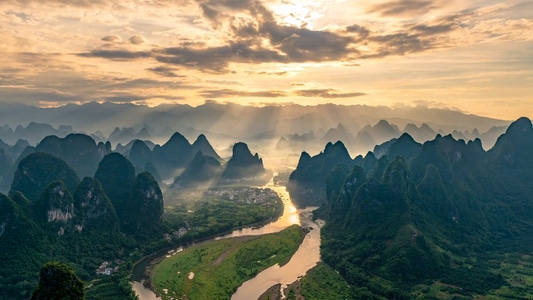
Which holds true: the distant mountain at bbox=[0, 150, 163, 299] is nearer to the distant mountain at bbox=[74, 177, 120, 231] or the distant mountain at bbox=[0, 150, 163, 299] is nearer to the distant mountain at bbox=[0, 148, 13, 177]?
the distant mountain at bbox=[74, 177, 120, 231]

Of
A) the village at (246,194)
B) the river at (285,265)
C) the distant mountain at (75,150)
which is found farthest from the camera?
the distant mountain at (75,150)

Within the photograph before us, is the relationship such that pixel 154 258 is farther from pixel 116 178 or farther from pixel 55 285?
pixel 55 285

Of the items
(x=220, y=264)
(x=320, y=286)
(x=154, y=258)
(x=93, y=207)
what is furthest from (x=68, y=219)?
(x=320, y=286)

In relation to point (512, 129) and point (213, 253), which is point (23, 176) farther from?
point (512, 129)

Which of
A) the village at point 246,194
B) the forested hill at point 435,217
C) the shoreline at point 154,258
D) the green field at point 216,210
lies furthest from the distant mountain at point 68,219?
the forested hill at point 435,217

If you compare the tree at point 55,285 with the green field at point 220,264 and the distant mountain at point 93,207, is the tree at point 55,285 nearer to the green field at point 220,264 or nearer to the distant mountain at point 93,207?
the green field at point 220,264

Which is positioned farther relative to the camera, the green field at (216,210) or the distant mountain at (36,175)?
the green field at (216,210)

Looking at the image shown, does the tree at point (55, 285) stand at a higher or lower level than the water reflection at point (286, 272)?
higher
